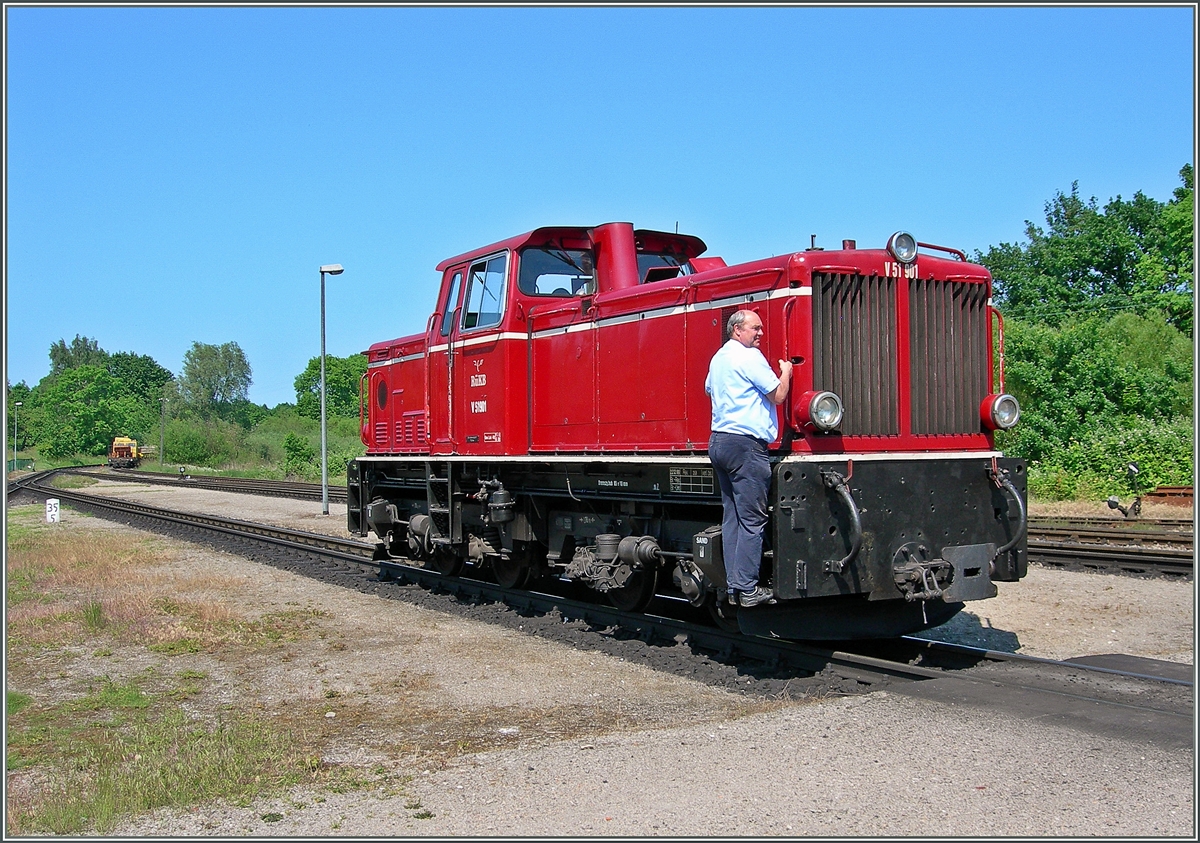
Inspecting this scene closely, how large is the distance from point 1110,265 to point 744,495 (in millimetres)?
42094

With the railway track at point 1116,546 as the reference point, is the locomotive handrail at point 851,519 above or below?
above

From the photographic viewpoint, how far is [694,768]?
4.86 meters

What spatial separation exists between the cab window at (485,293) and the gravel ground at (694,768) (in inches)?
145

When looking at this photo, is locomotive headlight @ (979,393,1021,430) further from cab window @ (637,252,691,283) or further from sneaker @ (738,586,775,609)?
cab window @ (637,252,691,283)

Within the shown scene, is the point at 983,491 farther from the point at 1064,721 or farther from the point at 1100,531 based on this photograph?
the point at 1100,531

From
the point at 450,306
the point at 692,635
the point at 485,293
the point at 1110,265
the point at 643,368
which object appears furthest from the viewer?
the point at 1110,265

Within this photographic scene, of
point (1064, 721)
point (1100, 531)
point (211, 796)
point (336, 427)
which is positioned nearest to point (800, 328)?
point (1064, 721)

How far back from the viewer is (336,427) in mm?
73500

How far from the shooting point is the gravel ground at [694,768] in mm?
4180

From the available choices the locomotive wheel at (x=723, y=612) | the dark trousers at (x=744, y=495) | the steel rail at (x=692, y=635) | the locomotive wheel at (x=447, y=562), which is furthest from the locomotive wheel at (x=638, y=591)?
the locomotive wheel at (x=447, y=562)

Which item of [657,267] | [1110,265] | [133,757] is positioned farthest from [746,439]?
[1110,265]

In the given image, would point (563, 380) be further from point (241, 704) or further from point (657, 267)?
point (241, 704)

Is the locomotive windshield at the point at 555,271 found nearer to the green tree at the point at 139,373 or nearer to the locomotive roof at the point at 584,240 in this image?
the locomotive roof at the point at 584,240

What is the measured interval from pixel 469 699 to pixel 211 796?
228 cm
